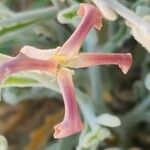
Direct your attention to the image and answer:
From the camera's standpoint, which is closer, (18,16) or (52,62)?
(52,62)

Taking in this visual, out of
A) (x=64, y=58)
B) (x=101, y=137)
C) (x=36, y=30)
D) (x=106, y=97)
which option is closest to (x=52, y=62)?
(x=64, y=58)

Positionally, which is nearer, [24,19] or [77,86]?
[24,19]

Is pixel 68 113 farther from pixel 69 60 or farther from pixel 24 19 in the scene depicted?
pixel 24 19

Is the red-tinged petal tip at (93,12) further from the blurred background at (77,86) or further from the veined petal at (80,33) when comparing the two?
the blurred background at (77,86)

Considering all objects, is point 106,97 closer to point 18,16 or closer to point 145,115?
point 145,115

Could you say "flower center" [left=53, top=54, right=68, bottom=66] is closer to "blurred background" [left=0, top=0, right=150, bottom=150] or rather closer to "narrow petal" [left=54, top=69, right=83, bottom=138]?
"narrow petal" [left=54, top=69, right=83, bottom=138]

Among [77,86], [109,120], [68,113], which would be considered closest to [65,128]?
[68,113]
